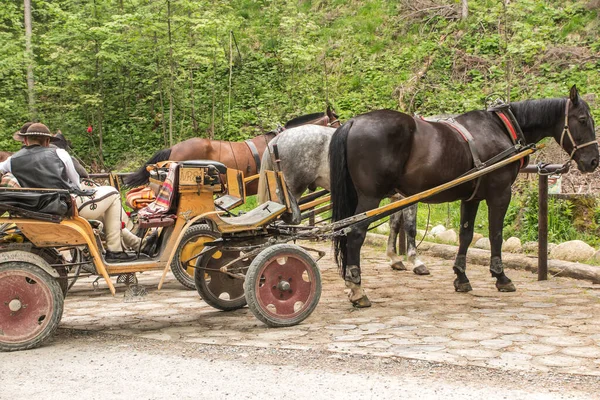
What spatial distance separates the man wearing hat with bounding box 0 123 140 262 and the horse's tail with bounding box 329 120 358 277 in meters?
2.07

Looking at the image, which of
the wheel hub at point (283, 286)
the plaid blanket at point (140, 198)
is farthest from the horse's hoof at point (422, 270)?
the plaid blanket at point (140, 198)

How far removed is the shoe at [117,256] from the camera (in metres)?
6.31

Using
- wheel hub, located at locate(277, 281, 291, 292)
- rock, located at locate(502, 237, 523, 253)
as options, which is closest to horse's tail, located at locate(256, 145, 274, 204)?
wheel hub, located at locate(277, 281, 291, 292)

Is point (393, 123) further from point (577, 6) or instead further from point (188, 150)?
point (577, 6)

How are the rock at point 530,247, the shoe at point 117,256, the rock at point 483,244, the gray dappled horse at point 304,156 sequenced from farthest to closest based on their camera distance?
the rock at point 483,244 < the rock at point 530,247 < the gray dappled horse at point 304,156 < the shoe at point 117,256

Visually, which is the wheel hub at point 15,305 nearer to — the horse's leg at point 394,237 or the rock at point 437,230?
the horse's leg at point 394,237

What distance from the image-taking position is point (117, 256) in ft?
20.9

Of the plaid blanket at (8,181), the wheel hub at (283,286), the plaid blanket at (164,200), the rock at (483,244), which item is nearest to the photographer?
the wheel hub at (283,286)

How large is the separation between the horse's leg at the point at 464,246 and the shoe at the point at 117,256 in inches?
138

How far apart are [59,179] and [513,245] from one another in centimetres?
619

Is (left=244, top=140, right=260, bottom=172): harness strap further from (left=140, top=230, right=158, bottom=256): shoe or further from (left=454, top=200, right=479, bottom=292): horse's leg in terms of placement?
(left=140, top=230, right=158, bottom=256): shoe

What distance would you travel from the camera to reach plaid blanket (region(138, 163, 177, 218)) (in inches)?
253

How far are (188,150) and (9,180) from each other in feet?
11.2

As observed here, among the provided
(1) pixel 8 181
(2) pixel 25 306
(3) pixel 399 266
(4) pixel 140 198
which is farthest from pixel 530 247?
(2) pixel 25 306
